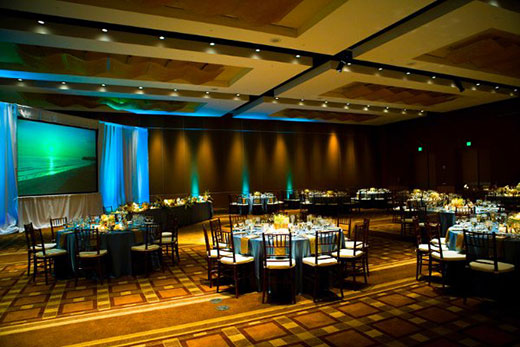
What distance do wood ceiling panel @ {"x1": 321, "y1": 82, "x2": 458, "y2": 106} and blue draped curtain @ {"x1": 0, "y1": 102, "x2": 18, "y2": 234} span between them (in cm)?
914

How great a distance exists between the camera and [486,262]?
14.3 feet

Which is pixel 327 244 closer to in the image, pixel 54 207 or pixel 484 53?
pixel 484 53

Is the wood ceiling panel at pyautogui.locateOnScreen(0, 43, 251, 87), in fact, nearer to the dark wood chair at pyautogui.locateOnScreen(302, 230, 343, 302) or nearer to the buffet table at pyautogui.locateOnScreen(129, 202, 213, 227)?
the buffet table at pyautogui.locateOnScreen(129, 202, 213, 227)

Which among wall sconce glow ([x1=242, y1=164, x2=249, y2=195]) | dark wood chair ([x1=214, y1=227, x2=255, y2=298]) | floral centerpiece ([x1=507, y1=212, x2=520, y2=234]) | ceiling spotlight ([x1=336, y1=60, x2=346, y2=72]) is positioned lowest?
dark wood chair ([x1=214, y1=227, x2=255, y2=298])

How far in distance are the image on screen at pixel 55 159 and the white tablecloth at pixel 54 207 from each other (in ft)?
0.66

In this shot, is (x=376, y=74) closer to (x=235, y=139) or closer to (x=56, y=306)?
(x=235, y=139)

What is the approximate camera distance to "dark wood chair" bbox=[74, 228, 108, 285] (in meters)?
5.58

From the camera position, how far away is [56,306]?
4.58 m

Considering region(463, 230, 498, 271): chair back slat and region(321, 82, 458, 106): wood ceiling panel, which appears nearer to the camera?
region(463, 230, 498, 271): chair back slat

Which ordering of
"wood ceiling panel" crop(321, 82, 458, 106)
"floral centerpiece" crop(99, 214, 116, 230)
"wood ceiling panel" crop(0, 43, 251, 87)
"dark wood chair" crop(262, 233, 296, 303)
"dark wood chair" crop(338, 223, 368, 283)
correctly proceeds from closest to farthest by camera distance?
"dark wood chair" crop(262, 233, 296, 303) → "dark wood chair" crop(338, 223, 368, 283) → "floral centerpiece" crop(99, 214, 116, 230) → "wood ceiling panel" crop(0, 43, 251, 87) → "wood ceiling panel" crop(321, 82, 458, 106)

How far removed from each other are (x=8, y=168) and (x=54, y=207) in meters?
2.02

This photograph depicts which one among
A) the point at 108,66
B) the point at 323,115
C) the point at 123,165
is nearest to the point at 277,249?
the point at 108,66

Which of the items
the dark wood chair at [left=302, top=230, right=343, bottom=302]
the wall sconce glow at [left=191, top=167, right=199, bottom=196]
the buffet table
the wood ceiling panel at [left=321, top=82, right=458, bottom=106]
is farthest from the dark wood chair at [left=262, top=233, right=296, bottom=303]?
the wall sconce glow at [left=191, top=167, right=199, bottom=196]

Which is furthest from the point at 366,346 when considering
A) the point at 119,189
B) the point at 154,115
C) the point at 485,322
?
the point at 154,115
